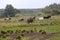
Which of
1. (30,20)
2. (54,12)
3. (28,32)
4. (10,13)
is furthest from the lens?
(10,13)

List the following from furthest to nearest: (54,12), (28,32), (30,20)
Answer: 1. (54,12)
2. (30,20)
3. (28,32)

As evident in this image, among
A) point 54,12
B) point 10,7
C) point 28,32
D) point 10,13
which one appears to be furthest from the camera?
point 10,7

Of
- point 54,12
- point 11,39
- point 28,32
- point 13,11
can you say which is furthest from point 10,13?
point 11,39

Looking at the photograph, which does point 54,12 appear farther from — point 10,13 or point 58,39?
point 58,39

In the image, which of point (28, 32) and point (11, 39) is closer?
point (11, 39)

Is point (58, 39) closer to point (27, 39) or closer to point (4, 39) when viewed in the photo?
point (27, 39)

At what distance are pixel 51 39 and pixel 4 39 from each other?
5.21 metres

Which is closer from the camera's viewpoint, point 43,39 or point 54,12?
point 43,39

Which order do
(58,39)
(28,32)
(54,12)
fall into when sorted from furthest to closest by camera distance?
(54,12), (28,32), (58,39)

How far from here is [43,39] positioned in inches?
859

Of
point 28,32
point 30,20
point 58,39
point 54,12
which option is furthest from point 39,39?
point 54,12

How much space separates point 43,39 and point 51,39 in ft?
3.00

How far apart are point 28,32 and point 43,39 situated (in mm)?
5661

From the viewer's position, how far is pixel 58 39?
21.3m
